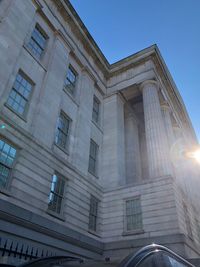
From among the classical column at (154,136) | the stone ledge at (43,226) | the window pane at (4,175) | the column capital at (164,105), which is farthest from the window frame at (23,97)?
the column capital at (164,105)

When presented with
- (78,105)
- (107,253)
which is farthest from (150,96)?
(107,253)

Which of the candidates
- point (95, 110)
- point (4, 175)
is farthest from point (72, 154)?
point (95, 110)

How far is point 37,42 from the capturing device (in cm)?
2039

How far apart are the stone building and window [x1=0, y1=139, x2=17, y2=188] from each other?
5cm

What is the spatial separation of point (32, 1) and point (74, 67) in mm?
6855

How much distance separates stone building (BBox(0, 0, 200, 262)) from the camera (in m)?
13.8

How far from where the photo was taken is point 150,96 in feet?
86.8

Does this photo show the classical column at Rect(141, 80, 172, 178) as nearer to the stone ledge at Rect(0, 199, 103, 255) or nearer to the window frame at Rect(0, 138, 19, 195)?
the stone ledge at Rect(0, 199, 103, 255)

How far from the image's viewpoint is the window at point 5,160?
12.9 m

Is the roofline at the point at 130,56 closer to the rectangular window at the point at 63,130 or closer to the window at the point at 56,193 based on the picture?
the rectangular window at the point at 63,130

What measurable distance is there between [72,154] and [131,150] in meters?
10.7

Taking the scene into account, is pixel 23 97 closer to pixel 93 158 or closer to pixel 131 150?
pixel 93 158

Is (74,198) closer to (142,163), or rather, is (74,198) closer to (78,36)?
(142,163)

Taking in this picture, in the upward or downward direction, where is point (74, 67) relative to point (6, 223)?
upward
